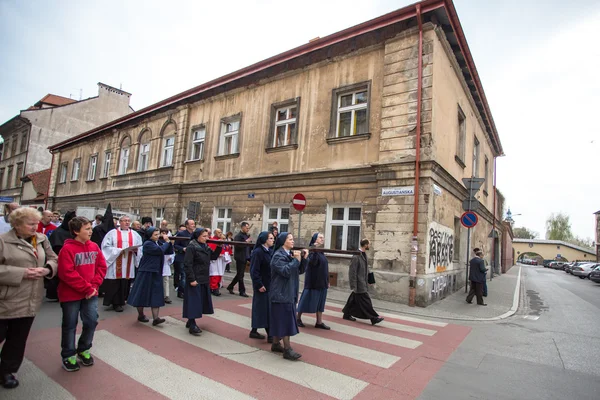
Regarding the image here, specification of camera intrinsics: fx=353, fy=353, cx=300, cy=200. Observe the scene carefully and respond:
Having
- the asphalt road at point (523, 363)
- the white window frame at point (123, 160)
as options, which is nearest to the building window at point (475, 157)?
the asphalt road at point (523, 363)

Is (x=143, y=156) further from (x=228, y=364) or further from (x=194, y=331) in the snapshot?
(x=228, y=364)

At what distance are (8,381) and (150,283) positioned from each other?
268 centimetres

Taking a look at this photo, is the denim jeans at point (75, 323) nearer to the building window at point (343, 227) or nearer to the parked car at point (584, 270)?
the building window at point (343, 227)

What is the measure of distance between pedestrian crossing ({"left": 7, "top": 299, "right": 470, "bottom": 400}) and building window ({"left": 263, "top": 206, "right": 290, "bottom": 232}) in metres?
6.94

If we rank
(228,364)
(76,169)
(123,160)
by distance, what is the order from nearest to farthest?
1. (228,364)
2. (123,160)
3. (76,169)

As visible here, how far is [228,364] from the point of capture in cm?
444

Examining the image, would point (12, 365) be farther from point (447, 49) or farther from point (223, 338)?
point (447, 49)

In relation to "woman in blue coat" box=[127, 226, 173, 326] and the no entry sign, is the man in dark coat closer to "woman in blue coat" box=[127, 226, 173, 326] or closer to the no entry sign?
"woman in blue coat" box=[127, 226, 173, 326]

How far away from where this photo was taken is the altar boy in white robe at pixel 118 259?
6840 mm

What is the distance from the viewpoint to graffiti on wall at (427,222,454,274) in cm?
1018

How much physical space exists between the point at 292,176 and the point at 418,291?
19.5 ft

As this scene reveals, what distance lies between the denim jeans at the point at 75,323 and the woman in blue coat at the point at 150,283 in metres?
1.90

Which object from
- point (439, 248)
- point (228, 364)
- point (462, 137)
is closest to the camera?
point (228, 364)

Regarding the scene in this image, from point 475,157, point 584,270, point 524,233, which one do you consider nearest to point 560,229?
point 524,233
